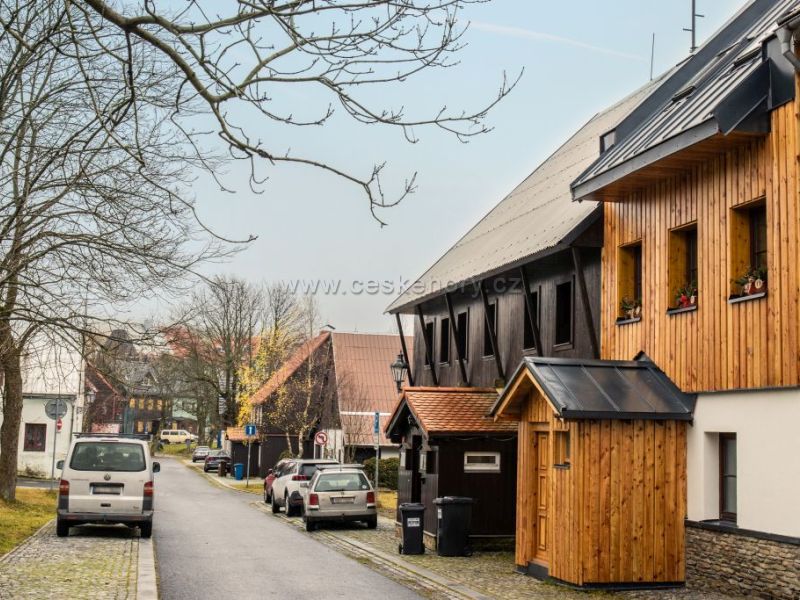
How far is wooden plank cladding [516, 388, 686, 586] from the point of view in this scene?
48.8ft

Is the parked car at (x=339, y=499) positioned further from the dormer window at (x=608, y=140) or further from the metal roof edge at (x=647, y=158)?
the metal roof edge at (x=647, y=158)

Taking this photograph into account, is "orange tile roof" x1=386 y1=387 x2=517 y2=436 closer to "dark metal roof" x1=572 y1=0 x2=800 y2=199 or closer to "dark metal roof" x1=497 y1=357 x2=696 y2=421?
"dark metal roof" x1=497 y1=357 x2=696 y2=421

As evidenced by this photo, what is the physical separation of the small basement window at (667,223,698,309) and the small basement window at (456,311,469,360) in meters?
11.0

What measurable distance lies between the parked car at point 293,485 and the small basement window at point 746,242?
17865mm

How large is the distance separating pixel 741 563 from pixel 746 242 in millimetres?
4495

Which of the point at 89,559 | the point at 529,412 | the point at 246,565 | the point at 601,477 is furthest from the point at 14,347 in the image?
the point at 601,477

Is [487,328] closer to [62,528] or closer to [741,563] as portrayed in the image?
[62,528]

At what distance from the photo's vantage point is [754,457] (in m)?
13.7

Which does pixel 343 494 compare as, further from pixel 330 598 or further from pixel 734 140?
pixel 734 140

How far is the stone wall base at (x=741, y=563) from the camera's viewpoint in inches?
500

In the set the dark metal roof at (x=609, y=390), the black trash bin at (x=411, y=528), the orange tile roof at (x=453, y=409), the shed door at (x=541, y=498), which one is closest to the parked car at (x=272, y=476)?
the orange tile roof at (x=453, y=409)

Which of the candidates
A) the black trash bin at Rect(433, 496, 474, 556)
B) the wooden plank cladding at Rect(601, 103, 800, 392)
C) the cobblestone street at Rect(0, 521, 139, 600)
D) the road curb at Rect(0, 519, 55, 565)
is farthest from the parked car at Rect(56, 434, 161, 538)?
the wooden plank cladding at Rect(601, 103, 800, 392)

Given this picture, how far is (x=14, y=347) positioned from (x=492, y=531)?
417 inches

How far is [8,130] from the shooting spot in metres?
13.9
